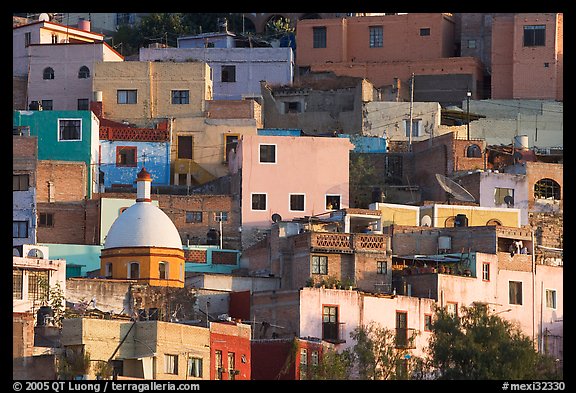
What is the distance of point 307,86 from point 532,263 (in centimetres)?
1781

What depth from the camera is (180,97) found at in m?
72.2

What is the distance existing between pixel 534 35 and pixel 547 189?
10332 mm

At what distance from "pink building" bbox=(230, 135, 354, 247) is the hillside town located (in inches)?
2.7

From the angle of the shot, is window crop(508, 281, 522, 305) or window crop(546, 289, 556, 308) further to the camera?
window crop(546, 289, 556, 308)

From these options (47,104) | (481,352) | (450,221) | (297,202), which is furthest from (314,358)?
(47,104)

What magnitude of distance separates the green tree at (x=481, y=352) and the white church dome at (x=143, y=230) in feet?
28.8

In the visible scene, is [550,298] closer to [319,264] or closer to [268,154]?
[319,264]

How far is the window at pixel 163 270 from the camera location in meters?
57.1

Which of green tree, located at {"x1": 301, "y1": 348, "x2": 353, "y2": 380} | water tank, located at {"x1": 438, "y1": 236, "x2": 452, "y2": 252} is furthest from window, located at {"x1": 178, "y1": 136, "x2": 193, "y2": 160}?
green tree, located at {"x1": 301, "y1": 348, "x2": 353, "y2": 380}

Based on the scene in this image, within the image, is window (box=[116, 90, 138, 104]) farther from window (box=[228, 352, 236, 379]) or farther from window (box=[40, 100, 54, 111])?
window (box=[228, 352, 236, 379])

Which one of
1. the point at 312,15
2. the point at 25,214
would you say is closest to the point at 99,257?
the point at 25,214

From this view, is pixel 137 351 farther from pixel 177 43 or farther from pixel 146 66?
pixel 177 43

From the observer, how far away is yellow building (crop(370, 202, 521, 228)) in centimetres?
6388
